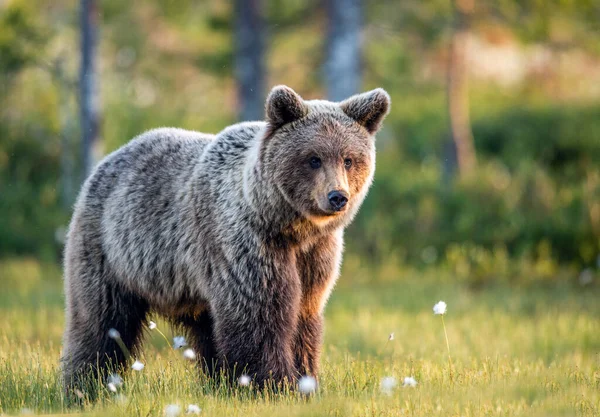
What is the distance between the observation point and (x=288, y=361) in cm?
532

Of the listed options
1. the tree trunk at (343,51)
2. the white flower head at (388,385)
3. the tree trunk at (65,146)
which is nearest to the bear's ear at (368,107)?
the white flower head at (388,385)

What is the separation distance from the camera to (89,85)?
11.4 metres

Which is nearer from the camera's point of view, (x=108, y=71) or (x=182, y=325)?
(x=182, y=325)

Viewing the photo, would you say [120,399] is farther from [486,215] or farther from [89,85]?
[486,215]

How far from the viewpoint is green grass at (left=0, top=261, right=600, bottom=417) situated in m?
4.79

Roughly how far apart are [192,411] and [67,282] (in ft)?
7.16

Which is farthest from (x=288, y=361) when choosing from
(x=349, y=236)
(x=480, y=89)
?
(x=480, y=89)

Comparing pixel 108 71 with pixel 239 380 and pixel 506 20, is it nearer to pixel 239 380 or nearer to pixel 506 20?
pixel 506 20

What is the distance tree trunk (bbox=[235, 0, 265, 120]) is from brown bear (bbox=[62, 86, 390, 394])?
28.4 ft

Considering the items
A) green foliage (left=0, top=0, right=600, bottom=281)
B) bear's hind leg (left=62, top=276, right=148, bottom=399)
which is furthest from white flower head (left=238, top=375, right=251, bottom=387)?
green foliage (left=0, top=0, right=600, bottom=281)

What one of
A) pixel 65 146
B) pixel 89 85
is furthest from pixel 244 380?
pixel 65 146

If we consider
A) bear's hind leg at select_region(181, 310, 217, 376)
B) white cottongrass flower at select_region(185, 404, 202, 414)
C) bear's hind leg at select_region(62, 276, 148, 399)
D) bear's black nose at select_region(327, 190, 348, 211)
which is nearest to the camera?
white cottongrass flower at select_region(185, 404, 202, 414)

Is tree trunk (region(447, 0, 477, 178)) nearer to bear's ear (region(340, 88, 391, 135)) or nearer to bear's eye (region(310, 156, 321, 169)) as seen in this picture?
bear's ear (region(340, 88, 391, 135))

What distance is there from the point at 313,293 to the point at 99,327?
1566 mm
